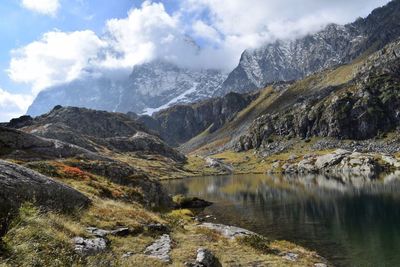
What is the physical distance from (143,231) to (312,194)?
88.4 metres

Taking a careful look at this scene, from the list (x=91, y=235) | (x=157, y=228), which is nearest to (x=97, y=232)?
(x=91, y=235)

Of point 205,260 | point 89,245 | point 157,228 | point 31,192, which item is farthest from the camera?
point 157,228

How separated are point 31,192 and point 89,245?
5.64 m

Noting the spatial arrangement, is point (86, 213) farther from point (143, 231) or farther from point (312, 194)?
point (312, 194)

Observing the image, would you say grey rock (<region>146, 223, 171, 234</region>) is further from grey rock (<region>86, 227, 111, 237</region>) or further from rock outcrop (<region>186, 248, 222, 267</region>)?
rock outcrop (<region>186, 248, 222, 267</region>)

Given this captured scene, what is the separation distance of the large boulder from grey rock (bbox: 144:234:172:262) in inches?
269

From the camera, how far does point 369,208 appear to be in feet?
271

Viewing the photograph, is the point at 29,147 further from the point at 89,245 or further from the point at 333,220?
the point at 333,220

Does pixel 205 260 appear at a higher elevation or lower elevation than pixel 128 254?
lower

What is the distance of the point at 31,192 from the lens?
25.1 meters

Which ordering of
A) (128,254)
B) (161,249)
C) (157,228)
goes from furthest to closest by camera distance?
(157,228) → (161,249) → (128,254)

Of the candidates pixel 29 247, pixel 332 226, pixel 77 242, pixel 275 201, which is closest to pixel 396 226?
pixel 332 226

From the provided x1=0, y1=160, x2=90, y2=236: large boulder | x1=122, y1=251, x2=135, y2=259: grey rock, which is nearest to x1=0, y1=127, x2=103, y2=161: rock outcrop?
x1=0, y1=160, x2=90, y2=236: large boulder

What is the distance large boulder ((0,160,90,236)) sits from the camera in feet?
67.8
